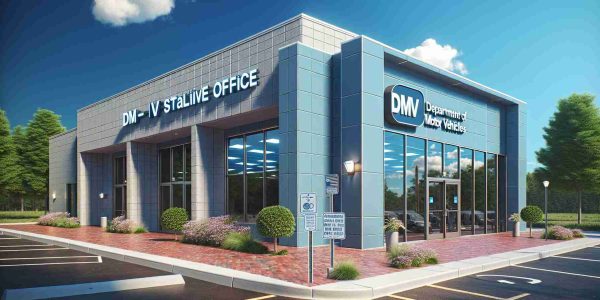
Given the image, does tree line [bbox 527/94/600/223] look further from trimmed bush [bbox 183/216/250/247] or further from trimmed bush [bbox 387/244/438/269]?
trimmed bush [bbox 183/216/250/247]

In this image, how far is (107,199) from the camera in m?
29.6

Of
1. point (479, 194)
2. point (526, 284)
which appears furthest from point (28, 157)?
point (526, 284)

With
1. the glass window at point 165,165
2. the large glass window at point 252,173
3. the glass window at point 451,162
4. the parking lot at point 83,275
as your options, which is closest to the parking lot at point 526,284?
the parking lot at point 83,275

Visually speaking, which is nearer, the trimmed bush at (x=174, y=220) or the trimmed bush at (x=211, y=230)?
the trimmed bush at (x=211, y=230)

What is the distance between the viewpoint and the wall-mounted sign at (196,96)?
56.0ft

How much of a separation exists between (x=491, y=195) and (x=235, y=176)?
509 inches

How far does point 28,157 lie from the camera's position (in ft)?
148

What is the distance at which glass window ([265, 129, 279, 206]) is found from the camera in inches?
688

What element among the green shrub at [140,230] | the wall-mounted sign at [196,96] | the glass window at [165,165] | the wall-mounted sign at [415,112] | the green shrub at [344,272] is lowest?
the green shrub at [140,230]

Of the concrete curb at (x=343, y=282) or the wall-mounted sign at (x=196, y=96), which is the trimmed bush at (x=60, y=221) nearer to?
the wall-mounted sign at (x=196, y=96)

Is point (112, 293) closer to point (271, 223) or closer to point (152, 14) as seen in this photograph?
point (271, 223)

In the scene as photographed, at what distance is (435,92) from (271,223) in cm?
998

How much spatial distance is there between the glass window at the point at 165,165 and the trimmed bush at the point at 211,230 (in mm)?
7339

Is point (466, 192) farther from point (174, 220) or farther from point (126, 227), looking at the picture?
point (126, 227)
